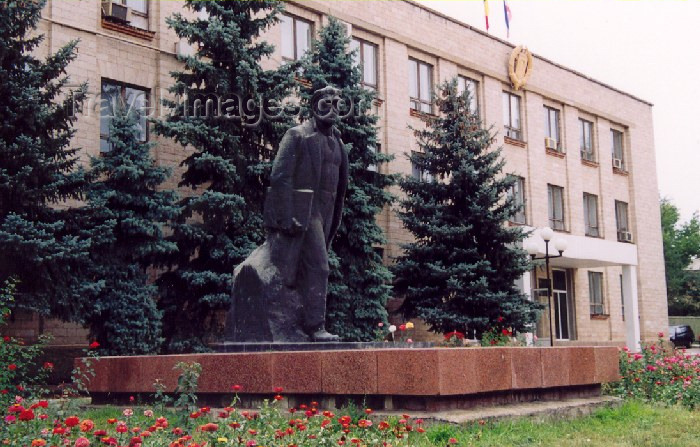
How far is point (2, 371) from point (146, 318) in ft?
25.9

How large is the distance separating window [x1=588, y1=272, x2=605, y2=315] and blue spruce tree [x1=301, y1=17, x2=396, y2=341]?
1360 centimetres

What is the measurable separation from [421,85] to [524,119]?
17.2 feet

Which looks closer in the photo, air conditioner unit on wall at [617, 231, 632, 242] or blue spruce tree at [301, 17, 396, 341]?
blue spruce tree at [301, 17, 396, 341]

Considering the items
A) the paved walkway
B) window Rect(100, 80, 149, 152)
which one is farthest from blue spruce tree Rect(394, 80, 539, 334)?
the paved walkway

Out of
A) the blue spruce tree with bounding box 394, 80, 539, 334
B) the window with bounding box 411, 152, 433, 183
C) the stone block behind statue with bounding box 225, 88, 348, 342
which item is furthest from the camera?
the window with bounding box 411, 152, 433, 183

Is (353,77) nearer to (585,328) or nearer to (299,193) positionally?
(299,193)

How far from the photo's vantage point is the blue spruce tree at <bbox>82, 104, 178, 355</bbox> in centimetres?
1455

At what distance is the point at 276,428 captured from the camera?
6.27 meters

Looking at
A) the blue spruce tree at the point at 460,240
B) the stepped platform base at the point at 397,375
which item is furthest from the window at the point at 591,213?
the stepped platform base at the point at 397,375

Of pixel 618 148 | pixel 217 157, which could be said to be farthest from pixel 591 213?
pixel 217 157

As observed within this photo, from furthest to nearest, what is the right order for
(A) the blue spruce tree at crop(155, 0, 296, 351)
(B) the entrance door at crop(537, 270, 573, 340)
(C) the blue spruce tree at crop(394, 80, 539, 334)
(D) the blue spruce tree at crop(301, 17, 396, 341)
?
(B) the entrance door at crop(537, 270, 573, 340) < (C) the blue spruce tree at crop(394, 80, 539, 334) < (D) the blue spruce tree at crop(301, 17, 396, 341) < (A) the blue spruce tree at crop(155, 0, 296, 351)

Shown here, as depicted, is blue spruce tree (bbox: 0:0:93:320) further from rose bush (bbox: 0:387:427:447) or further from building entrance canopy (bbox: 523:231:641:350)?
building entrance canopy (bbox: 523:231:641:350)

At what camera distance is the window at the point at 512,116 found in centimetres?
2869

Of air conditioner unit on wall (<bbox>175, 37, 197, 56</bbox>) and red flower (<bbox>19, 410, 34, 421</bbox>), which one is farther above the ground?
air conditioner unit on wall (<bbox>175, 37, 197, 56</bbox>)
